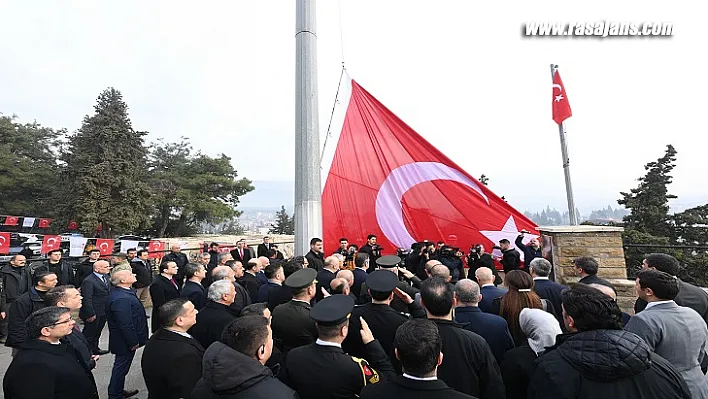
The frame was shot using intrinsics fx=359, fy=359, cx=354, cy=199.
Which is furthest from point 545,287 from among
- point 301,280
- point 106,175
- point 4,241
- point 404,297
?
point 106,175

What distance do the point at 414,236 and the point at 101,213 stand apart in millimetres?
21900

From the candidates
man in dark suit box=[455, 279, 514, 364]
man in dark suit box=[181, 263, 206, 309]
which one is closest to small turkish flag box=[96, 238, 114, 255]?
man in dark suit box=[181, 263, 206, 309]

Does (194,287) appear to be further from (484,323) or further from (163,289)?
(484,323)

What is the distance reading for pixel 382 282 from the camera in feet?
9.90

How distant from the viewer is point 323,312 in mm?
2309

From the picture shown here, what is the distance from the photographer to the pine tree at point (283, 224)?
50688mm

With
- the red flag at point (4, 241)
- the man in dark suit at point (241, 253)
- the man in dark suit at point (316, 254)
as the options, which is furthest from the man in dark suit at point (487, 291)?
the red flag at point (4, 241)

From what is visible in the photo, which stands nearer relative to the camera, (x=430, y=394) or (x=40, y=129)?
(x=430, y=394)

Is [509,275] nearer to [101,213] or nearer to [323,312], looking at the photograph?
[323,312]

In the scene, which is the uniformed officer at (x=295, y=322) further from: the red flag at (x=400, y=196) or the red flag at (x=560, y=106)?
the red flag at (x=560, y=106)

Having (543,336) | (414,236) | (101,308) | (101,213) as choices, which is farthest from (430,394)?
(101,213)

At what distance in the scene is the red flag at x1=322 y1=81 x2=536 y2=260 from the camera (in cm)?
818

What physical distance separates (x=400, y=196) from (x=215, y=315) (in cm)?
577

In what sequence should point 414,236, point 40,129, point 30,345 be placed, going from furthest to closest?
point 40,129, point 414,236, point 30,345
